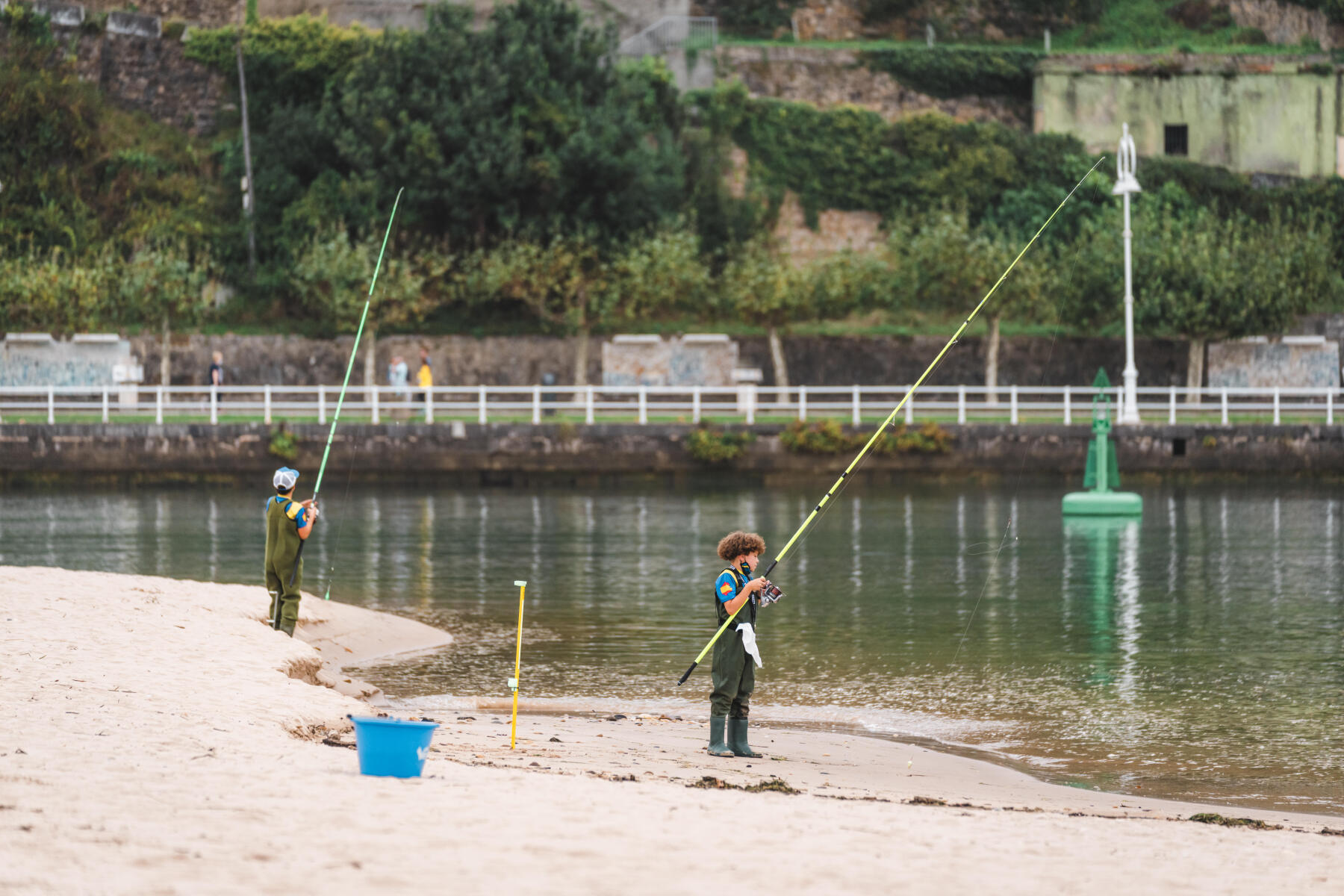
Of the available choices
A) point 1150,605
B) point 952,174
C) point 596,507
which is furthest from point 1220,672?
point 952,174

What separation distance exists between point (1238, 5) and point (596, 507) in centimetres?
4181

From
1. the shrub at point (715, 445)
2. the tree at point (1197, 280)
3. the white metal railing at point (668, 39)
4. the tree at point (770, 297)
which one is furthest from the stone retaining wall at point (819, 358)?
the white metal railing at point (668, 39)

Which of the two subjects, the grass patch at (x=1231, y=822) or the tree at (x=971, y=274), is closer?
the grass patch at (x=1231, y=822)

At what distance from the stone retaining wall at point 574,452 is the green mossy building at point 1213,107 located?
2165 cm

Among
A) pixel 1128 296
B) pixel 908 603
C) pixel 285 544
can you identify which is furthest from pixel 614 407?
pixel 285 544

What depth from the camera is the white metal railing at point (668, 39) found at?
180 ft

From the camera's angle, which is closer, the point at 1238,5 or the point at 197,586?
the point at 197,586

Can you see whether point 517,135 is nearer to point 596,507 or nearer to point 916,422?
point 916,422

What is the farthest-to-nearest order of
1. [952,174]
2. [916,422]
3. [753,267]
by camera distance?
[952,174], [753,267], [916,422]

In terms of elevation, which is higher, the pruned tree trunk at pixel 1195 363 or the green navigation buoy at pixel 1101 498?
the pruned tree trunk at pixel 1195 363

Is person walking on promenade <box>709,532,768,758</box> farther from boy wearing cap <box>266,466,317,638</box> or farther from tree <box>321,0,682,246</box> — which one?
tree <box>321,0,682,246</box>

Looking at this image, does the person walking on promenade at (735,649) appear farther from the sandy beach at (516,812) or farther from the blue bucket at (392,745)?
the blue bucket at (392,745)

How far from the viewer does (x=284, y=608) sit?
13.0 meters

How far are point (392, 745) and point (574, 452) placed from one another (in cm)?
2912
